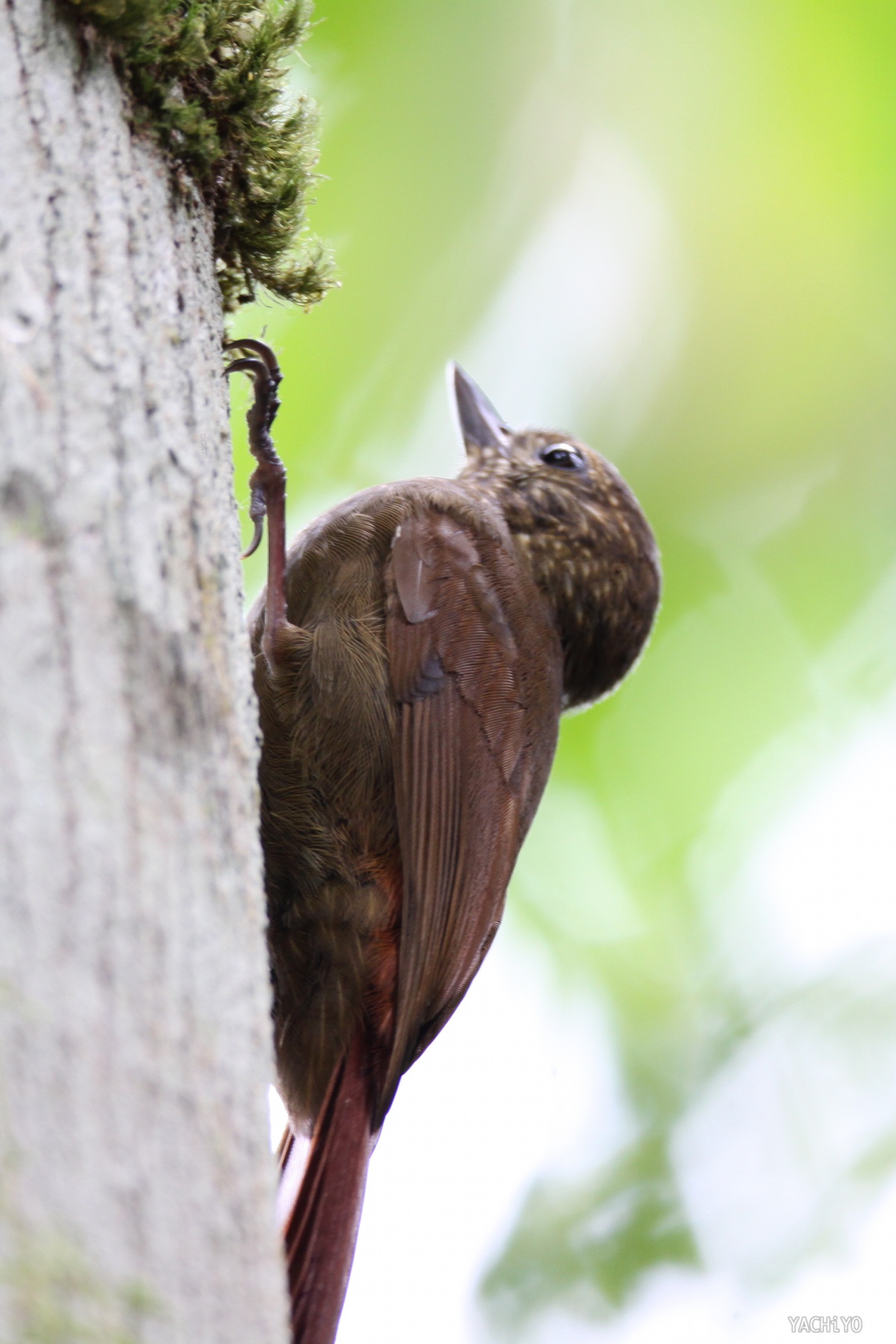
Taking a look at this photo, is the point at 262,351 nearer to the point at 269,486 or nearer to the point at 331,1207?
the point at 269,486

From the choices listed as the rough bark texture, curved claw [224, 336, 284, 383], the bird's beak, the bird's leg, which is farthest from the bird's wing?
the rough bark texture

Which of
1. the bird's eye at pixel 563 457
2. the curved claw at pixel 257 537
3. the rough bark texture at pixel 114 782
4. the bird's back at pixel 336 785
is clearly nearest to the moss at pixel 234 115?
the rough bark texture at pixel 114 782

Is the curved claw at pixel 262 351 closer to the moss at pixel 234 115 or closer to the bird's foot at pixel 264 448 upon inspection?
the bird's foot at pixel 264 448

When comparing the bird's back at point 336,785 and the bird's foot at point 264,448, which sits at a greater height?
the bird's foot at point 264,448

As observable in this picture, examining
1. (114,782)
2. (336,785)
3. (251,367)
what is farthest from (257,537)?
(114,782)

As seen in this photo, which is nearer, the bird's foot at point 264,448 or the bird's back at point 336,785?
the bird's back at point 336,785

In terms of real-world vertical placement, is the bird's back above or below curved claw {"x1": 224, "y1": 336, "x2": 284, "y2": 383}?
below

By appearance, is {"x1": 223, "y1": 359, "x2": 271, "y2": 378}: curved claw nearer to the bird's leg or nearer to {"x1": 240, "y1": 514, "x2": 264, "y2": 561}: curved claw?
the bird's leg
